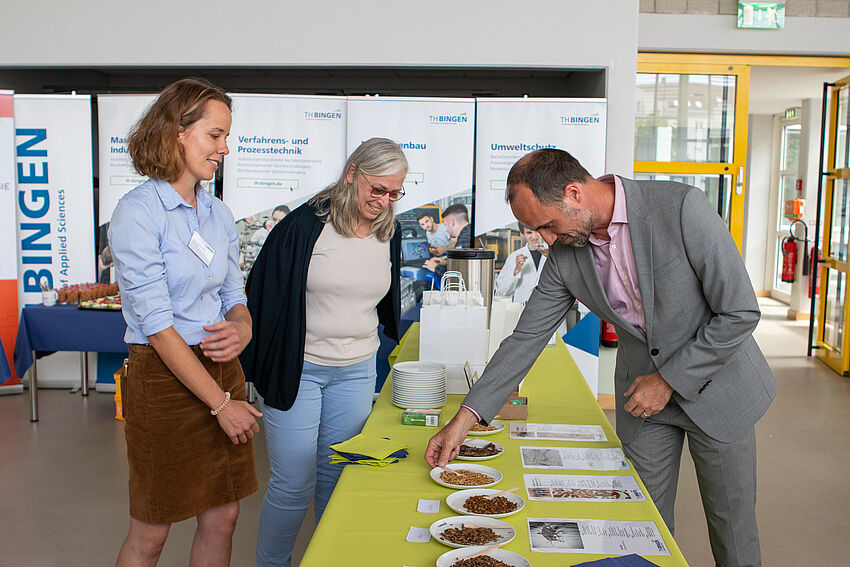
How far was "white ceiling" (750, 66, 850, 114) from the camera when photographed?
7.41 meters

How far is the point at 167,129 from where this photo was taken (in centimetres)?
180

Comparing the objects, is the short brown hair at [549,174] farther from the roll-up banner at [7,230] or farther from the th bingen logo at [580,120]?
the roll-up banner at [7,230]

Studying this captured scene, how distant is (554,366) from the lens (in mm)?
2938

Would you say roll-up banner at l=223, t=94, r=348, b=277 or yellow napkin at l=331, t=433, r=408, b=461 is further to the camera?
roll-up banner at l=223, t=94, r=348, b=277

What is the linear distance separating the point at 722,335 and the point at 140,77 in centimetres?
677

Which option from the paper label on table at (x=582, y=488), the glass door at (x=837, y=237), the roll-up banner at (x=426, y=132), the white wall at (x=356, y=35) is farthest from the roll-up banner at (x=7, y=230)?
the glass door at (x=837, y=237)

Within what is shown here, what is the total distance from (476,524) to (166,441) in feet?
2.79

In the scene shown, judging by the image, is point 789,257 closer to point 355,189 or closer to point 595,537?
point 355,189

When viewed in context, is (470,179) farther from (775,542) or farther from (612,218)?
(612,218)

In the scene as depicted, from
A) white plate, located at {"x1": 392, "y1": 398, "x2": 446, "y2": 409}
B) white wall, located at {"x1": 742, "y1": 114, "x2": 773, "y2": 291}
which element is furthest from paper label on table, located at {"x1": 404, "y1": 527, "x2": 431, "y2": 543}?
white wall, located at {"x1": 742, "y1": 114, "x2": 773, "y2": 291}

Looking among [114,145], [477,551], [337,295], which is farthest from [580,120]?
[477,551]

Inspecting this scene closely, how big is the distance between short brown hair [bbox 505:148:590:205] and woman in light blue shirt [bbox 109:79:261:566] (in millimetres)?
787

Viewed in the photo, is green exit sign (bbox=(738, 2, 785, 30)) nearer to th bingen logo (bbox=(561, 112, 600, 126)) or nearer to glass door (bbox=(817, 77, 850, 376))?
glass door (bbox=(817, 77, 850, 376))

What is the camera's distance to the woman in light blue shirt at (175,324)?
1779 millimetres
